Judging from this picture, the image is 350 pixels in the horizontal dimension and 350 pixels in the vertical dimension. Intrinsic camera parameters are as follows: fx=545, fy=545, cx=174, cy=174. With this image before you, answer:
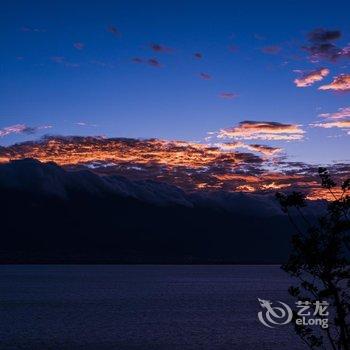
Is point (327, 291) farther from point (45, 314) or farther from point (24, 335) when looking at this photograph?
point (45, 314)

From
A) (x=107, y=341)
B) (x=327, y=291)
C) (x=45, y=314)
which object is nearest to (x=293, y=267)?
(x=327, y=291)

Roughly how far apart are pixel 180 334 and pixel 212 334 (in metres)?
5.27

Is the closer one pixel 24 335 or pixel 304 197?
pixel 304 197

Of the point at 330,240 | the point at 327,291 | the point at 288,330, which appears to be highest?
the point at 330,240

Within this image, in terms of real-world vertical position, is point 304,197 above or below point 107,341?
above

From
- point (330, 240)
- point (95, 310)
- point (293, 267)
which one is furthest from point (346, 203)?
point (95, 310)

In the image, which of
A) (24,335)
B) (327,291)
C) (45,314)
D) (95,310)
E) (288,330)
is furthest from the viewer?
(95,310)

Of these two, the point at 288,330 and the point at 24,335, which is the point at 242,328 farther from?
the point at 24,335

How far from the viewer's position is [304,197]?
21234 millimetres

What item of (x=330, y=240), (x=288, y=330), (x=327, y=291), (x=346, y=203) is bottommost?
(x=288, y=330)

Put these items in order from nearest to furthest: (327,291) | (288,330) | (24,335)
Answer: (327,291)
(24,335)
(288,330)

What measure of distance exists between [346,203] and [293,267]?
3.19 meters

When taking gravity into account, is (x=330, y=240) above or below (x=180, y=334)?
above

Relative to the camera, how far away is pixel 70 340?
81875mm
